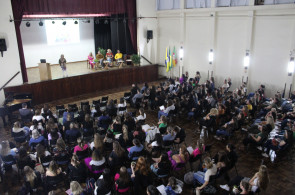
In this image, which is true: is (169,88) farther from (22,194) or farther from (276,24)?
(22,194)

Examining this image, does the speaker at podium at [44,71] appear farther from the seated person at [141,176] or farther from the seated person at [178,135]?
the seated person at [141,176]

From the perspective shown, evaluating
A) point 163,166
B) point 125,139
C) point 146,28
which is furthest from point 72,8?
point 163,166

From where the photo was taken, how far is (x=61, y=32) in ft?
62.1

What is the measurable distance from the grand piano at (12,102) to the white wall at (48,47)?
266 inches

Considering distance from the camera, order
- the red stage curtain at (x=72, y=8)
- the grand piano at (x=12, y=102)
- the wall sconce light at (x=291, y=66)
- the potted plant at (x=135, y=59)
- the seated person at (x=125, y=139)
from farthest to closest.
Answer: the potted plant at (x=135, y=59) < the red stage curtain at (x=72, y=8) < the wall sconce light at (x=291, y=66) < the grand piano at (x=12, y=102) < the seated person at (x=125, y=139)

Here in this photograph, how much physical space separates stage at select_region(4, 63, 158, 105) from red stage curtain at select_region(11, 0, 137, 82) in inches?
35.9

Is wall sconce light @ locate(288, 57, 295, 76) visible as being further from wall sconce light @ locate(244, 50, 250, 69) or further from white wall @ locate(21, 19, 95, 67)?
white wall @ locate(21, 19, 95, 67)

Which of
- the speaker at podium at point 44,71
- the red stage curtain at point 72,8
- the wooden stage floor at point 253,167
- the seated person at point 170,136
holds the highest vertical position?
the red stage curtain at point 72,8

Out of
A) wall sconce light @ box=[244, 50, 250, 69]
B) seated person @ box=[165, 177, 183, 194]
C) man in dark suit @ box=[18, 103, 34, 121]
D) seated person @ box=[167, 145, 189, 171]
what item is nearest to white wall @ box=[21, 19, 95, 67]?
man in dark suit @ box=[18, 103, 34, 121]

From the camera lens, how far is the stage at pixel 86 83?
13.2 m

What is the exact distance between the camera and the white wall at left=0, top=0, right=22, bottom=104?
39.5 feet

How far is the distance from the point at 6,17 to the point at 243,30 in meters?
11.6

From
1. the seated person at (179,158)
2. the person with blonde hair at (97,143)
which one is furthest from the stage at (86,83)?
the seated person at (179,158)

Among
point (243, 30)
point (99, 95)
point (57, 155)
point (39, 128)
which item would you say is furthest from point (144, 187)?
point (243, 30)
